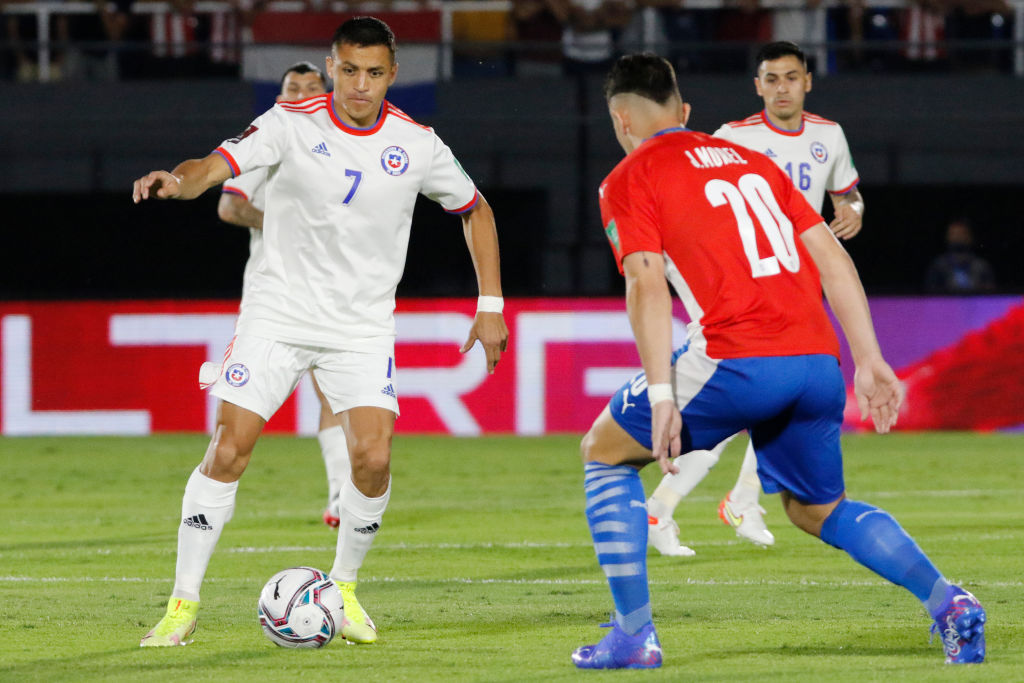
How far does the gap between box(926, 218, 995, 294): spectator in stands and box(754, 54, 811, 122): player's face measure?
23.4 ft

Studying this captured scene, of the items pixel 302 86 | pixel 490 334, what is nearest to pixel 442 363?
pixel 302 86

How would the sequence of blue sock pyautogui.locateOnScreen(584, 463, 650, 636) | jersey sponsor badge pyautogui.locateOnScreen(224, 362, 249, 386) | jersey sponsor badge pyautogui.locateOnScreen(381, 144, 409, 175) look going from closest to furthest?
blue sock pyautogui.locateOnScreen(584, 463, 650, 636)
jersey sponsor badge pyautogui.locateOnScreen(224, 362, 249, 386)
jersey sponsor badge pyautogui.locateOnScreen(381, 144, 409, 175)

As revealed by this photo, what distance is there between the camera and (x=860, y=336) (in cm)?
461

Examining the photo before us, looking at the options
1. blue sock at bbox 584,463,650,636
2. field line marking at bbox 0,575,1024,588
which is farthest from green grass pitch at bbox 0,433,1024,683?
blue sock at bbox 584,463,650,636

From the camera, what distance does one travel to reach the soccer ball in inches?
203

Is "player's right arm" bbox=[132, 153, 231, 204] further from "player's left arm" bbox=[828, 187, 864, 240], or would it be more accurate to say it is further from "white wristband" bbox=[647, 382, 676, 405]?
"player's left arm" bbox=[828, 187, 864, 240]

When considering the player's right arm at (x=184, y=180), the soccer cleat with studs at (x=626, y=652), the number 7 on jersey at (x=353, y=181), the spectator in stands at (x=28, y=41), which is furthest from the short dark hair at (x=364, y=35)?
the spectator in stands at (x=28, y=41)

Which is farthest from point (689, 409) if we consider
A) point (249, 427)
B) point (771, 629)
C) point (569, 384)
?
point (569, 384)

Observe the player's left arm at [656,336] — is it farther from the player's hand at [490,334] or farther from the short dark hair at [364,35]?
the short dark hair at [364,35]

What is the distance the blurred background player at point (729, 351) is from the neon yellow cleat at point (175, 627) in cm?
135

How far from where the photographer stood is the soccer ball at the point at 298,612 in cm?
516

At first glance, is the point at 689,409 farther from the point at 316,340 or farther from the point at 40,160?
the point at 40,160

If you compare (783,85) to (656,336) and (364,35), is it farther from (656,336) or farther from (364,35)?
(656,336)

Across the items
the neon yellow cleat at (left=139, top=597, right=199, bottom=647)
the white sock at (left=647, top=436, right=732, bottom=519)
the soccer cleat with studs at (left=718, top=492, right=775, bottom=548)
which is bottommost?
the soccer cleat with studs at (left=718, top=492, right=775, bottom=548)
